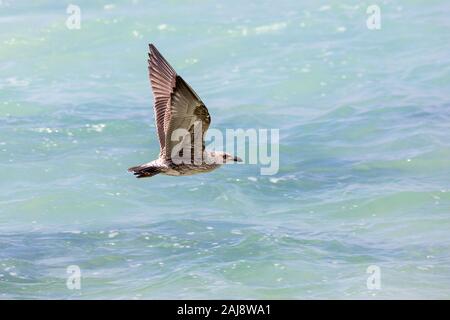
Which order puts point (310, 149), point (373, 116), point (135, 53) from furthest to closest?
point (135, 53) → point (373, 116) → point (310, 149)

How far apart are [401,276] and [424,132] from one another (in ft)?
19.3

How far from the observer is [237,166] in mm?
19250

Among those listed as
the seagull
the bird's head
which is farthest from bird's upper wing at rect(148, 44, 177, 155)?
the bird's head

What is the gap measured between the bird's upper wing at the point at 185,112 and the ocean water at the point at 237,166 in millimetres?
3252

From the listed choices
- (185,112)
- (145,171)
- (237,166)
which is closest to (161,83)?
(185,112)

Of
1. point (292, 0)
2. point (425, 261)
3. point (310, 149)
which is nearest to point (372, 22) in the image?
point (292, 0)

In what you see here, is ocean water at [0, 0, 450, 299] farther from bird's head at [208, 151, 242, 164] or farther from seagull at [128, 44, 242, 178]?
seagull at [128, 44, 242, 178]

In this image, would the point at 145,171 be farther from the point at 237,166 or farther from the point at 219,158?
the point at 237,166

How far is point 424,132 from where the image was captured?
66.8 ft

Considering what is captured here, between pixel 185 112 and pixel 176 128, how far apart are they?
0.32 metres

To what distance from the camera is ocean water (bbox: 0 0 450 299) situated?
49.6ft

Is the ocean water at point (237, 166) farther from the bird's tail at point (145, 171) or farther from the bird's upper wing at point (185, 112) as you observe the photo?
the bird's upper wing at point (185, 112)
